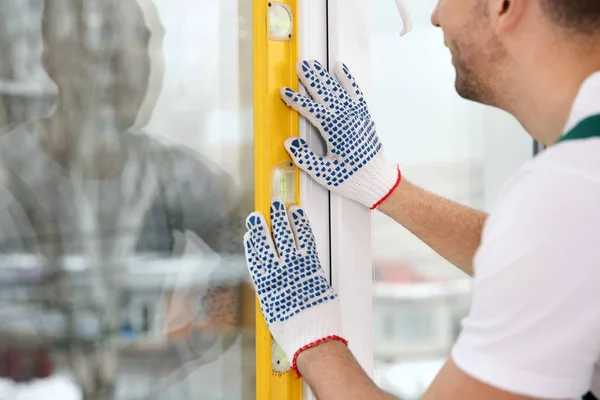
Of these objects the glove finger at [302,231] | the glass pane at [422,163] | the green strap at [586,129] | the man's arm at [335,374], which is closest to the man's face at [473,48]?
the green strap at [586,129]

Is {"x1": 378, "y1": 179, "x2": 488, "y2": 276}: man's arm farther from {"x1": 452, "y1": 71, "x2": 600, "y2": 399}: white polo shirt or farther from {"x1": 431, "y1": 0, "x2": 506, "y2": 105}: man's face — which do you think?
{"x1": 452, "y1": 71, "x2": 600, "y2": 399}: white polo shirt

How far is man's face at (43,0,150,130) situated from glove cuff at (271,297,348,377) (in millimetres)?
426

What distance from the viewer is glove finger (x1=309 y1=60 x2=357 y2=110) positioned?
1101mm

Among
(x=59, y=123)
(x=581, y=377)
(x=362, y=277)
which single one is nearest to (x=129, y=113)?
(x=59, y=123)

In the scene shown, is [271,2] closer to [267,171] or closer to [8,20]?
[267,171]

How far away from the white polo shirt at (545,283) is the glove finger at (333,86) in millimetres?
453

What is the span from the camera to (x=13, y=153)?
0.91m

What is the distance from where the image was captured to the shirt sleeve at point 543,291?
678mm

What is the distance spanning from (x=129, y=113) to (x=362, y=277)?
53 cm

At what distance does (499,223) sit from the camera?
2.36ft

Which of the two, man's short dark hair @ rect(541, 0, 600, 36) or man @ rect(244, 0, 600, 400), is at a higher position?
man's short dark hair @ rect(541, 0, 600, 36)

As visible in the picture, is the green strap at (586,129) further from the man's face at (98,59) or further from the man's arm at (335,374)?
the man's face at (98,59)

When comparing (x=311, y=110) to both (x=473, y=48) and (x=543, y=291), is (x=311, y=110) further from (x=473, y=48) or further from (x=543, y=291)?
(x=543, y=291)

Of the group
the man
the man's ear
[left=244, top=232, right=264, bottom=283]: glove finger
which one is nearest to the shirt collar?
Answer: the man
